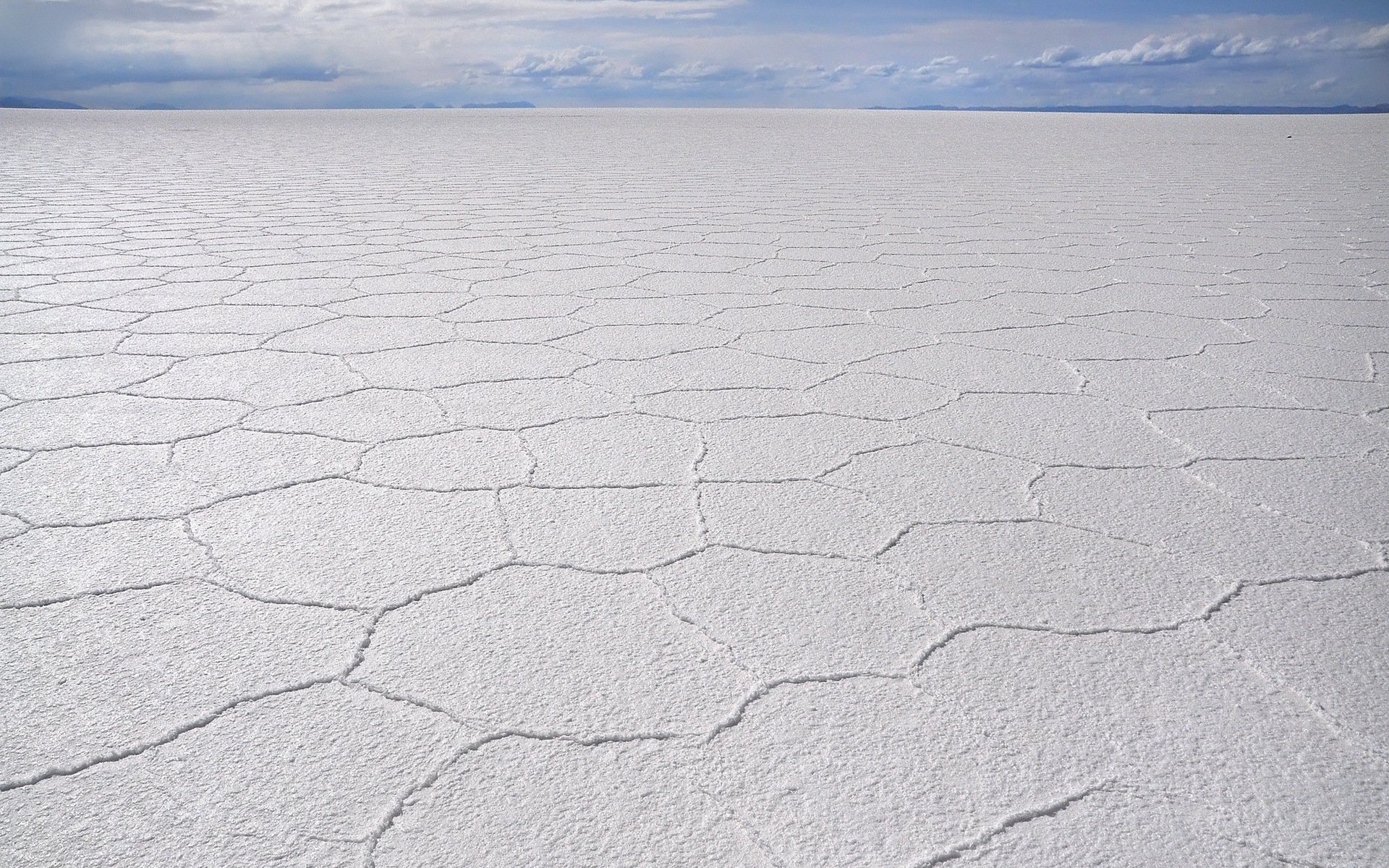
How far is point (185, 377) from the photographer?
1936mm

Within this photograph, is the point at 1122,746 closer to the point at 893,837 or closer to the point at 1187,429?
the point at 893,837

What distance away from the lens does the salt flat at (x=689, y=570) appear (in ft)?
2.68

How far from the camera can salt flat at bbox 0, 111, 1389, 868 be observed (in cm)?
82

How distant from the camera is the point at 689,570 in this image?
1211 mm

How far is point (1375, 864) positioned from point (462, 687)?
2.58 feet

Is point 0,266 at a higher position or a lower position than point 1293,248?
higher

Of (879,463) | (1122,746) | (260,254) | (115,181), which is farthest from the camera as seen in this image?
(115,181)

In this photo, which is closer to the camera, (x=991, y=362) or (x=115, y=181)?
(x=991, y=362)

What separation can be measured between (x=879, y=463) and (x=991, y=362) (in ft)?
2.30

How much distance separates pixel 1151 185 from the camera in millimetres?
6309

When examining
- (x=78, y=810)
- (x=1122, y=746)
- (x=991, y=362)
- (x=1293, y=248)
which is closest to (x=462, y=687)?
(x=78, y=810)

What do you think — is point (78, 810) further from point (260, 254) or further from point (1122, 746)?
point (260, 254)

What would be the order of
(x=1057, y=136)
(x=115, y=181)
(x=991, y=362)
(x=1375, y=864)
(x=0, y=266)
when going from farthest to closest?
(x=1057, y=136) → (x=115, y=181) → (x=0, y=266) → (x=991, y=362) → (x=1375, y=864)

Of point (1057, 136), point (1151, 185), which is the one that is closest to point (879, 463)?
point (1151, 185)
